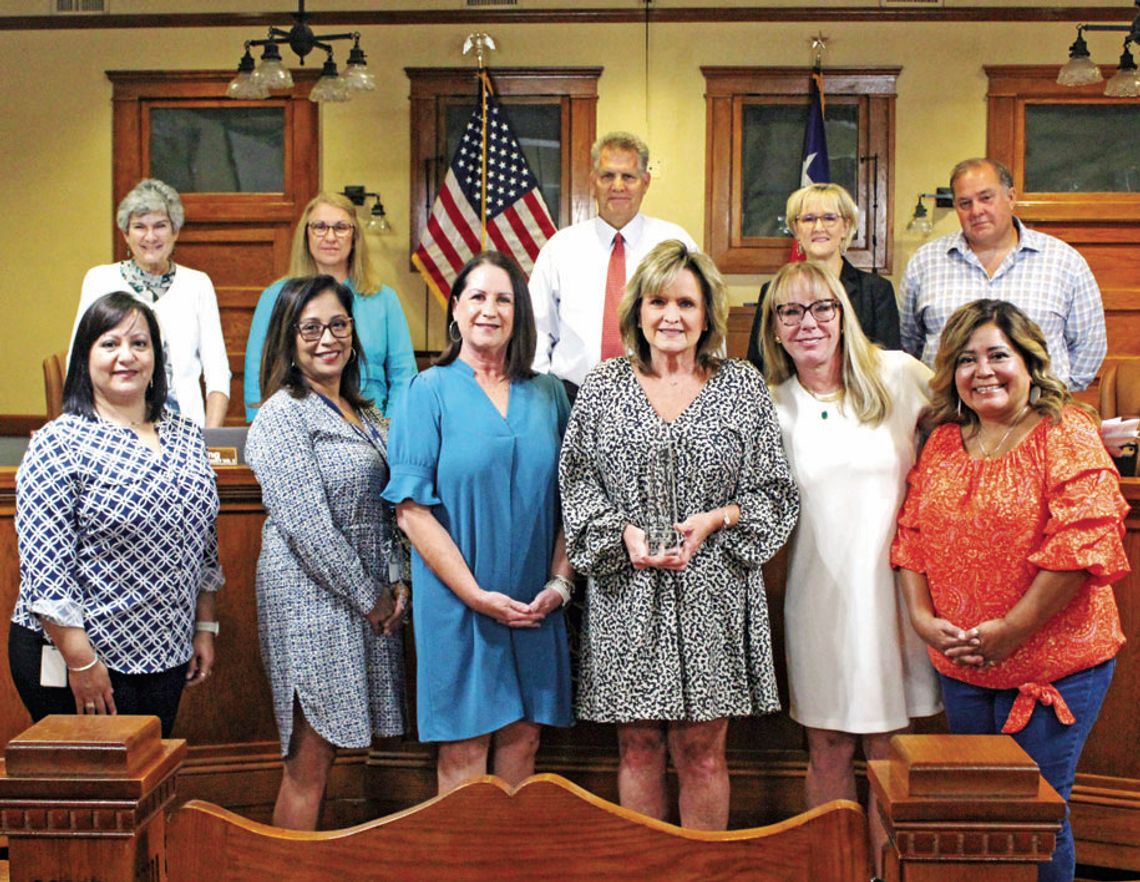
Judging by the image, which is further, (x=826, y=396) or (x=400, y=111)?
(x=400, y=111)

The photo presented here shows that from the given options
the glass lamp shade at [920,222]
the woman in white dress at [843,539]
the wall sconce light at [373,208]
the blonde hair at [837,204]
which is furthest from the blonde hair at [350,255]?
the glass lamp shade at [920,222]

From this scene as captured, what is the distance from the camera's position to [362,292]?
3.98 m

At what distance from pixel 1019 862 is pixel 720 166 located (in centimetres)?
628

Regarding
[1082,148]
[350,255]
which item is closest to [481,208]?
[350,255]

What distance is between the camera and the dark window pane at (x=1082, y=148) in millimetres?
6965

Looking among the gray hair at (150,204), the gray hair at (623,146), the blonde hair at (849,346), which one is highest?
the gray hair at (623,146)

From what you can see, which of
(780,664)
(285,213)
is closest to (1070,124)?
(285,213)

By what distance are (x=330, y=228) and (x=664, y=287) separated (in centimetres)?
178

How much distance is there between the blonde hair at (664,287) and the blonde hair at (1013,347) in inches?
18.7

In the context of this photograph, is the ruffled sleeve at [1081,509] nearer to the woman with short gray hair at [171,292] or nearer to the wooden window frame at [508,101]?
the woman with short gray hair at [171,292]

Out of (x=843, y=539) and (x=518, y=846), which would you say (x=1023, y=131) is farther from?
(x=518, y=846)

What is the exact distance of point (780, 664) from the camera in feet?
10.2

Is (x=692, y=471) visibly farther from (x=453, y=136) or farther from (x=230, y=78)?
(x=230, y=78)

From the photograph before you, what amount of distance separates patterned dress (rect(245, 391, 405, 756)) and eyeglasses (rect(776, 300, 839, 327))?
0.97 metres
